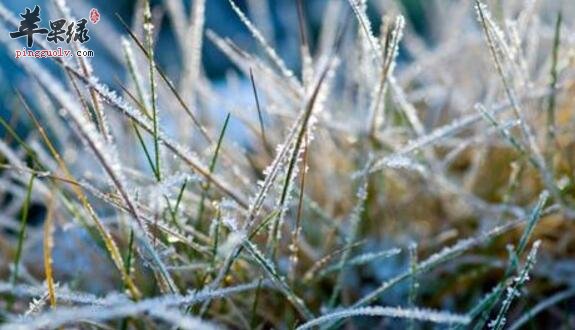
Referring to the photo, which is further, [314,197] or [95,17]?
[95,17]

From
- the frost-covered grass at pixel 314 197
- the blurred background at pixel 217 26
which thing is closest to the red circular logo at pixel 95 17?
the frost-covered grass at pixel 314 197

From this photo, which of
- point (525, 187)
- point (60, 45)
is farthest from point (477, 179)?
point (60, 45)

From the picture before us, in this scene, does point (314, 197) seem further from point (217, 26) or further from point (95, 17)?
point (217, 26)

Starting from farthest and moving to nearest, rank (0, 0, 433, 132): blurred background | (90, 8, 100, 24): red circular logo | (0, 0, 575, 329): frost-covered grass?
(0, 0, 433, 132): blurred background < (90, 8, 100, 24): red circular logo < (0, 0, 575, 329): frost-covered grass

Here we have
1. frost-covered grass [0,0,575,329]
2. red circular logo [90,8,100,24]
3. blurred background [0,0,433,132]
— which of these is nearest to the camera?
frost-covered grass [0,0,575,329]

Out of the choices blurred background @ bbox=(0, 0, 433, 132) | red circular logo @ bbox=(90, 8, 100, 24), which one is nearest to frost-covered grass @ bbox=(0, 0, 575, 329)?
red circular logo @ bbox=(90, 8, 100, 24)

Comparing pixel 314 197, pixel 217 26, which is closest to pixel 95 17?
pixel 314 197

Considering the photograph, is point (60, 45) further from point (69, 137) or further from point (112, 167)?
point (112, 167)

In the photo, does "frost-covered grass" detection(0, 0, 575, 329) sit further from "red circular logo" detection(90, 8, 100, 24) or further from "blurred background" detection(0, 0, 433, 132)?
"blurred background" detection(0, 0, 433, 132)
